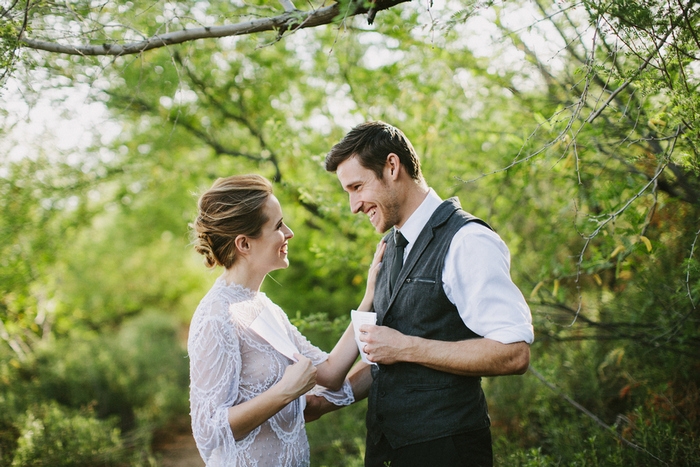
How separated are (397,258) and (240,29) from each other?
47.1 inches

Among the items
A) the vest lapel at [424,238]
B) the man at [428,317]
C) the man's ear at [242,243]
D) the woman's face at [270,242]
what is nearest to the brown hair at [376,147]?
the man at [428,317]

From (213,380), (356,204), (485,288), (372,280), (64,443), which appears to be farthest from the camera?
(64,443)

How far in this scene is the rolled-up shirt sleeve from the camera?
184cm

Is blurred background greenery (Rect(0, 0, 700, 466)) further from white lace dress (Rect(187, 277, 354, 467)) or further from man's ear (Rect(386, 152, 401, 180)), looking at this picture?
white lace dress (Rect(187, 277, 354, 467))

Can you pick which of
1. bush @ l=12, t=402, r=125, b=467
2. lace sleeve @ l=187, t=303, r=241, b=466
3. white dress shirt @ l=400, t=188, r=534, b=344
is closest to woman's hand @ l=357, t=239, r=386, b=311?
white dress shirt @ l=400, t=188, r=534, b=344

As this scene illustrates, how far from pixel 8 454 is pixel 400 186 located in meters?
4.35

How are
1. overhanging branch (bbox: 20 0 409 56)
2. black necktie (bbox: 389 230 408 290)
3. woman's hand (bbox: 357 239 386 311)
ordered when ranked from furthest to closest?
1. woman's hand (bbox: 357 239 386 311)
2. black necktie (bbox: 389 230 408 290)
3. overhanging branch (bbox: 20 0 409 56)

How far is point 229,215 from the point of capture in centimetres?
225

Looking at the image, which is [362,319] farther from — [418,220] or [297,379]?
[418,220]

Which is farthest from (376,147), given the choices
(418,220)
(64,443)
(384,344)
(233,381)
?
(64,443)

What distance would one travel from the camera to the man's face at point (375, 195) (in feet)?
7.47

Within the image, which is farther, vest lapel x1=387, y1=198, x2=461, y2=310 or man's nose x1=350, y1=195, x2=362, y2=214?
man's nose x1=350, y1=195, x2=362, y2=214

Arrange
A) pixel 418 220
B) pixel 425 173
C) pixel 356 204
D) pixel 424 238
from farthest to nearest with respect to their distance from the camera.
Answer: pixel 425 173 → pixel 356 204 → pixel 418 220 → pixel 424 238

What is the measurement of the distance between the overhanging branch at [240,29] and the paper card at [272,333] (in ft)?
4.08
